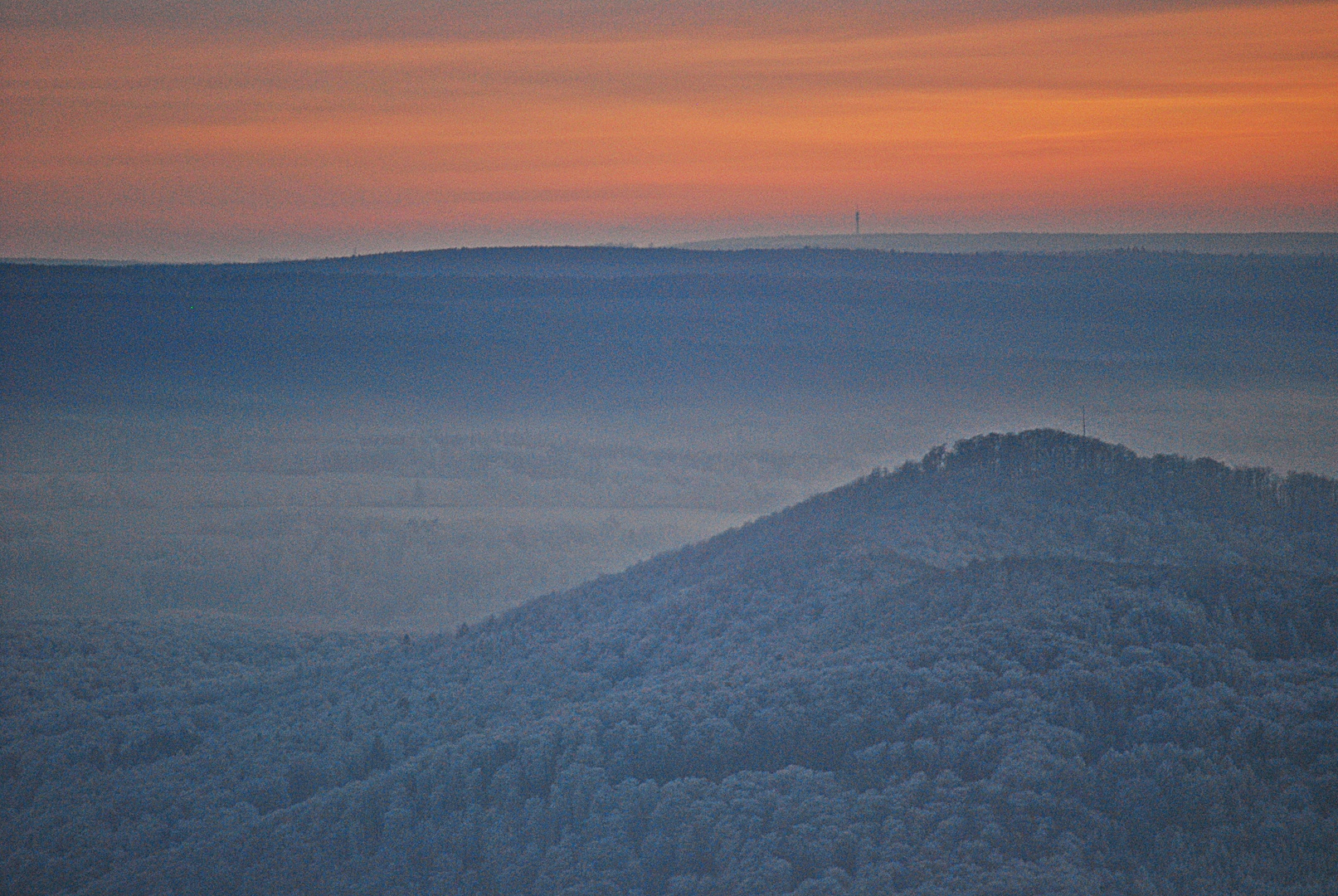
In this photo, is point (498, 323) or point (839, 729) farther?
point (498, 323)

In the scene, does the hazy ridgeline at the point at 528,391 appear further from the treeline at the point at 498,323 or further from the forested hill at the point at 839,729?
the forested hill at the point at 839,729

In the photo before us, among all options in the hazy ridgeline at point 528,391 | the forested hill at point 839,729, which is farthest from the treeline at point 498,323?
the forested hill at point 839,729

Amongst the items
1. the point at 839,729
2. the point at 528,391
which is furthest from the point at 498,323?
the point at 839,729

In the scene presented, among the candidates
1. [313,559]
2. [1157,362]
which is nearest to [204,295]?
[313,559]

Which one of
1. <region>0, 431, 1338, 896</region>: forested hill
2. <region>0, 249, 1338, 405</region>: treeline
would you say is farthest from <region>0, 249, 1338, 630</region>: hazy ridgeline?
<region>0, 431, 1338, 896</region>: forested hill

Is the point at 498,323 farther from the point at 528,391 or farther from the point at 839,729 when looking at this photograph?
the point at 839,729

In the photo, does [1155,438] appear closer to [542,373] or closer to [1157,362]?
[1157,362]
